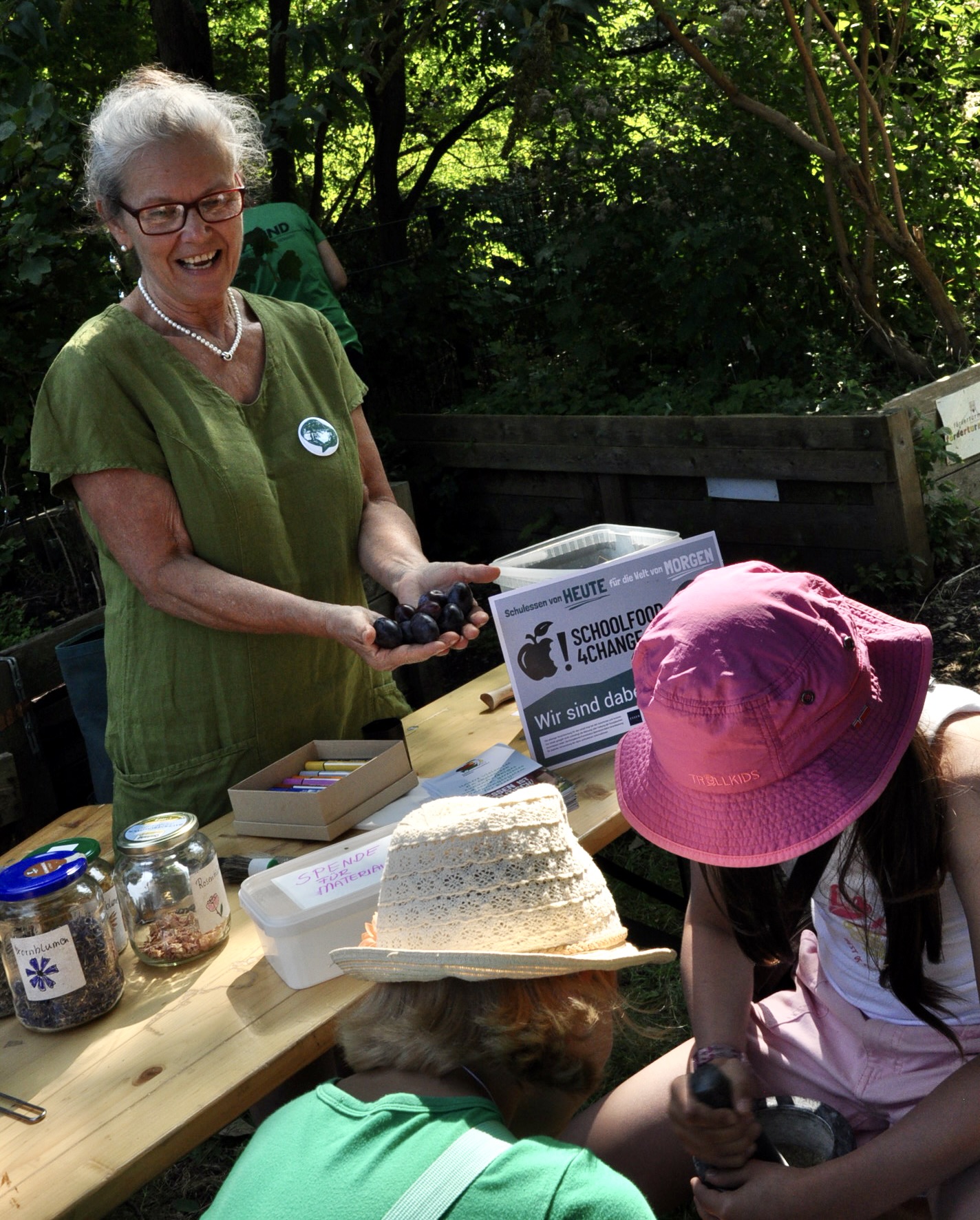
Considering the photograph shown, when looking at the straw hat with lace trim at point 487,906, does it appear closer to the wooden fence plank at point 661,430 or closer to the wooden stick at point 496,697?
the wooden stick at point 496,697

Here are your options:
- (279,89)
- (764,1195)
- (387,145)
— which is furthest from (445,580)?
(387,145)

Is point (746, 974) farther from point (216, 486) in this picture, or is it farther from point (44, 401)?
point (44, 401)

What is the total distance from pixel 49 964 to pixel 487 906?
0.69m

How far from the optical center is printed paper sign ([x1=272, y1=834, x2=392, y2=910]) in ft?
5.68

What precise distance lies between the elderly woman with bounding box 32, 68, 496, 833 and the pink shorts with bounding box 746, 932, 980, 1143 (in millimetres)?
837

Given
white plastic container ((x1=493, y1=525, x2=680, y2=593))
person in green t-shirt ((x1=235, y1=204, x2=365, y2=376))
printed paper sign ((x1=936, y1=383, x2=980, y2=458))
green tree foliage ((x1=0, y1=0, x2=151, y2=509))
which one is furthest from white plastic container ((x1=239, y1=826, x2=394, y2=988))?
printed paper sign ((x1=936, y1=383, x2=980, y2=458))

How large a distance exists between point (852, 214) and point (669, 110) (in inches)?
44.9

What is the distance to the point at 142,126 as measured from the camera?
2.11 meters

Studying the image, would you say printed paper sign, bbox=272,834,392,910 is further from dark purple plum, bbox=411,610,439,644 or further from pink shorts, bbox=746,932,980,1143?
pink shorts, bbox=746,932,980,1143

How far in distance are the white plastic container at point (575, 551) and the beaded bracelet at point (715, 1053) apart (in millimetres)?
1026

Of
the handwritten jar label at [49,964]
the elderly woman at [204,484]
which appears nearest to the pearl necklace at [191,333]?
the elderly woman at [204,484]

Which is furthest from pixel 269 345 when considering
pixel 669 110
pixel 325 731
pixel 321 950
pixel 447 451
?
pixel 669 110

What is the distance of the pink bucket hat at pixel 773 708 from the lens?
4.54 ft

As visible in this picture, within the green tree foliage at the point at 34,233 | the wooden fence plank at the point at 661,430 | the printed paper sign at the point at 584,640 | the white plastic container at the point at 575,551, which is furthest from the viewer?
the wooden fence plank at the point at 661,430
